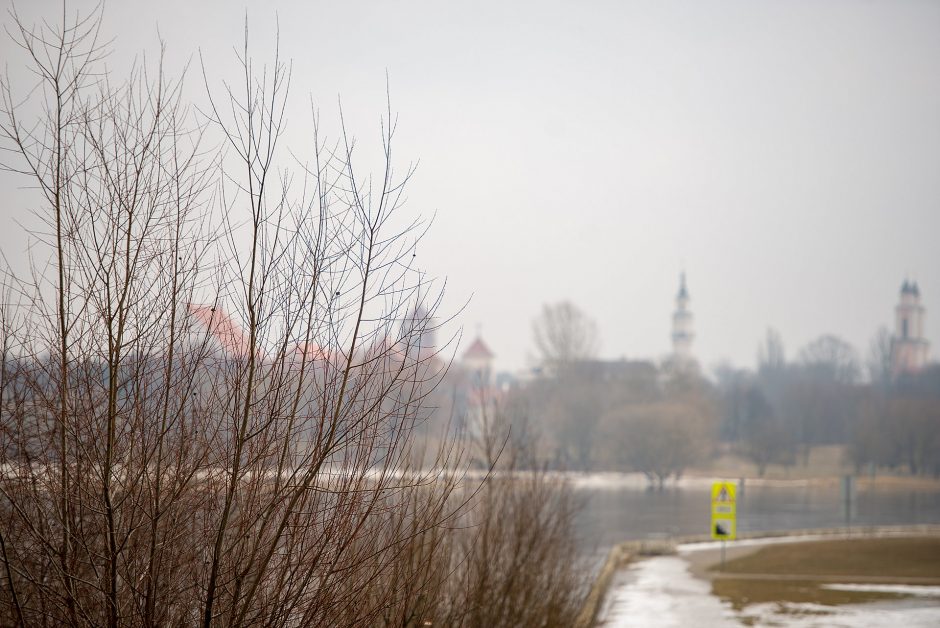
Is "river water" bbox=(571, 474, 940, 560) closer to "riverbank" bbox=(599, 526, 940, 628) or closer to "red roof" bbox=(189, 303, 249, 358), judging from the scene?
"riverbank" bbox=(599, 526, 940, 628)

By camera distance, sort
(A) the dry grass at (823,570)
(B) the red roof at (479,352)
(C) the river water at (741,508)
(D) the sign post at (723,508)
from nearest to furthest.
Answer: (A) the dry grass at (823,570)
(D) the sign post at (723,508)
(C) the river water at (741,508)
(B) the red roof at (479,352)

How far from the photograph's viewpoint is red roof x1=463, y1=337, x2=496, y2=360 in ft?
528

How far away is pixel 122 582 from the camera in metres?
4.88

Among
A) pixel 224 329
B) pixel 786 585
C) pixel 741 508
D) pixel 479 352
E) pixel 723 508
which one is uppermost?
pixel 479 352

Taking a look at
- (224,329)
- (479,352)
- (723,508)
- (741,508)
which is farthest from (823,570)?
(479,352)

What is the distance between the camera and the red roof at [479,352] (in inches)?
6334

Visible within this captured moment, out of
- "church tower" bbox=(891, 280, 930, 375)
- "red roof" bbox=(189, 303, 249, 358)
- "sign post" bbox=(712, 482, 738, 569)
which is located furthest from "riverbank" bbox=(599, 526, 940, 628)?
"church tower" bbox=(891, 280, 930, 375)

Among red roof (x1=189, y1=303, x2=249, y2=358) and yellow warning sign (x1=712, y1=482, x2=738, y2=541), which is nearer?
red roof (x1=189, y1=303, x2=249, y2=358)

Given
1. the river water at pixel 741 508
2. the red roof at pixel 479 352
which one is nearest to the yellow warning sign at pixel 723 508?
the river water at pixel 741 508

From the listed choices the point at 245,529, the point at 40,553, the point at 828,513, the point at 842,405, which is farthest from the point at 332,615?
the point at 842,405

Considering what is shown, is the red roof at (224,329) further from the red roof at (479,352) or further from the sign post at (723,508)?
the red roof at (479,352)

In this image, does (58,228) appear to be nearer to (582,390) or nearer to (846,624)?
(846,624)

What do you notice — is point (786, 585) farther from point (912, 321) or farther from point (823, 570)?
point (912, 321)

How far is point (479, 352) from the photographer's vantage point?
162375mm
